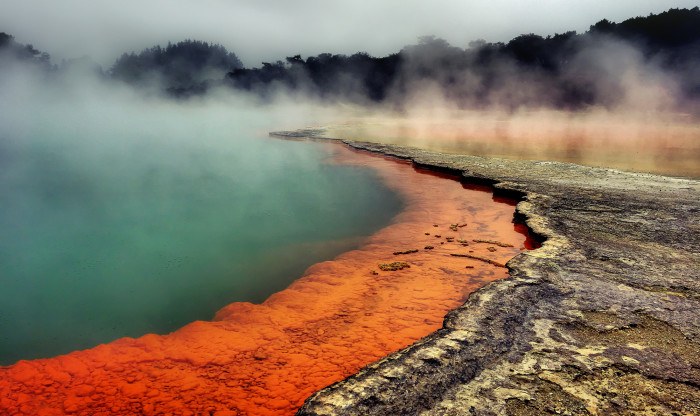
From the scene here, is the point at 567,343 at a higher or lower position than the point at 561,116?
lower

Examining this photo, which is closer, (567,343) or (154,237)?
(567,343)

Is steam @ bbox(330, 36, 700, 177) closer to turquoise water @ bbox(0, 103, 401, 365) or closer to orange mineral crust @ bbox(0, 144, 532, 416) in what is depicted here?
turquoise water @ bbox(0, 103, 401, 365)

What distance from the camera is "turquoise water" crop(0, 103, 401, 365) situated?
11.7 feet

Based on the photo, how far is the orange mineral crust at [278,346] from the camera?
2297mm

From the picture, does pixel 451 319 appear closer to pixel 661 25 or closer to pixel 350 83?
pixel 661 25

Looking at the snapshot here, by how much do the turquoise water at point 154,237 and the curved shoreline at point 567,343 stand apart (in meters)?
2.23

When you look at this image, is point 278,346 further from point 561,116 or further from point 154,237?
point 561,116

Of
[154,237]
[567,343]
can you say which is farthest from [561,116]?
[567,343]

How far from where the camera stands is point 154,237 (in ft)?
18.1

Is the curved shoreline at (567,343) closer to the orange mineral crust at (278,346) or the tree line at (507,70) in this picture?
the orange mineral crust at (278,346)

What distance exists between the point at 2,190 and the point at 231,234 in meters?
6.81

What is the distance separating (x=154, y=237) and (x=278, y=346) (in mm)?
3775

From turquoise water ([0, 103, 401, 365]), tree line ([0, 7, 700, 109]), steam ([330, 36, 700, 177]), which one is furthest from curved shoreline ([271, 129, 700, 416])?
tree line ([0, 7, 700, 109])

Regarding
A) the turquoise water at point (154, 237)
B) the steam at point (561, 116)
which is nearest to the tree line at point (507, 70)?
the steam at point (561, 116)
